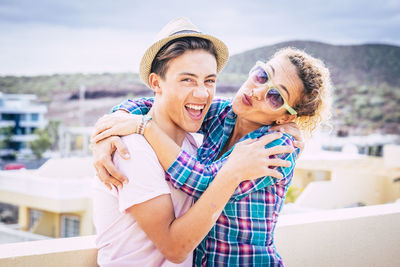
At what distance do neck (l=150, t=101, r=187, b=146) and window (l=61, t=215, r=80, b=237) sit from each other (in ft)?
58.2

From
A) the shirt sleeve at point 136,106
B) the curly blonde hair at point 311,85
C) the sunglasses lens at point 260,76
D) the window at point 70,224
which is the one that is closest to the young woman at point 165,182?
the shirt sleeve at point 136,106

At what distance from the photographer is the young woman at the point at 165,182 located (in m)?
1.93

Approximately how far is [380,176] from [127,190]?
19297 mm

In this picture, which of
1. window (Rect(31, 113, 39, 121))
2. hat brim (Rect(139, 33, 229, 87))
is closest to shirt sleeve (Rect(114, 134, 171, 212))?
hat brim (Rect(139, 33, 229, 87))

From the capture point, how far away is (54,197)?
1805cm

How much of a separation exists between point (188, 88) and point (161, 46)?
0.27m

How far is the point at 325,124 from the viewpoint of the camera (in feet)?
8.29

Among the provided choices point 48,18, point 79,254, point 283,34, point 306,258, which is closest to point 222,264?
point 79,254

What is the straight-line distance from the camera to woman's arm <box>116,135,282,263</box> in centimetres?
191

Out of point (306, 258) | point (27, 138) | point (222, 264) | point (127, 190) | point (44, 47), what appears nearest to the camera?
point (127, 190)

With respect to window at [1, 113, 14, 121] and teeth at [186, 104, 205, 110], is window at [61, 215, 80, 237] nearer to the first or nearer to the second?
teeth at [186, 104, 205, 110]

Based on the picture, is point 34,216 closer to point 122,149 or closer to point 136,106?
point 136,106

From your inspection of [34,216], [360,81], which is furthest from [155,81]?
[360,81]

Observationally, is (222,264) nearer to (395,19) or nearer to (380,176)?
(380,176)
